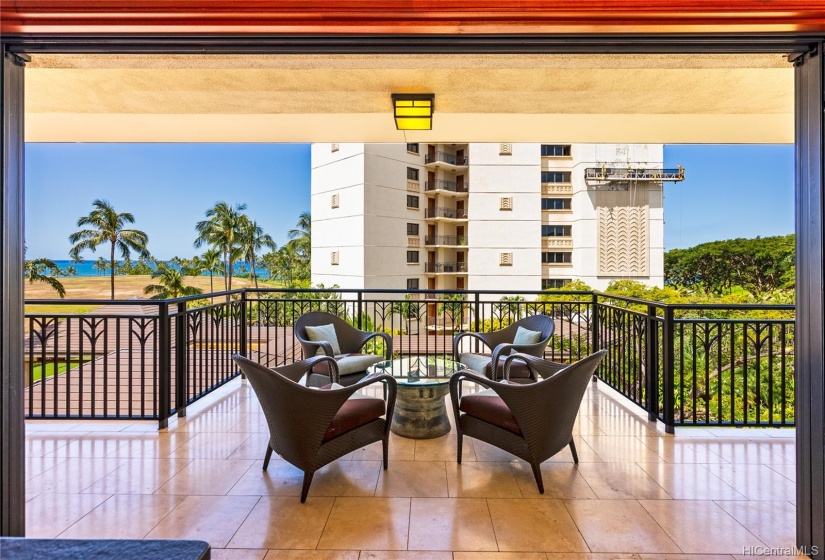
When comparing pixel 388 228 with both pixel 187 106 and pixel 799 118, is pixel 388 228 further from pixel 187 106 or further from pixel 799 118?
pixel 799 118

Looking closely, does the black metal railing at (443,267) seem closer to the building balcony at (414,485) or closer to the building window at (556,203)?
the building window at (556,203)

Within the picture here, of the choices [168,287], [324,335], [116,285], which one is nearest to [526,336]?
[324,335]

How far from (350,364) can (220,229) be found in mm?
23836

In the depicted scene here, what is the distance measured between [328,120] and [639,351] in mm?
3432

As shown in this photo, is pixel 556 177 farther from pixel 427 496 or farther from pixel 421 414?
pixel 427 496

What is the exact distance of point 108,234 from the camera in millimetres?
23094

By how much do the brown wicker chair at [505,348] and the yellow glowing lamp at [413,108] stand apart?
6.34 feet

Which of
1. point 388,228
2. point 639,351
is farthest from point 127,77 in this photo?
point 388,228

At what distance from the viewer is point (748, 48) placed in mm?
1659

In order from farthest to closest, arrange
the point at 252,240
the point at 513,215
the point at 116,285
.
Answer: the point at 252,240 < the point at 116,285 < the point at 513,215

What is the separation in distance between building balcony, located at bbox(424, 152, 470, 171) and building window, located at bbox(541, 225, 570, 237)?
5859 millimetres

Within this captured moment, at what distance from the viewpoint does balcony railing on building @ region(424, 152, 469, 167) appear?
2262cm

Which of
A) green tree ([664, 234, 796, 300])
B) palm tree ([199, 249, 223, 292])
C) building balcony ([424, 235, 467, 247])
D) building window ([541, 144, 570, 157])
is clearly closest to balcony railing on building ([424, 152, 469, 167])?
building balcony ([424, 235, 467, 247])

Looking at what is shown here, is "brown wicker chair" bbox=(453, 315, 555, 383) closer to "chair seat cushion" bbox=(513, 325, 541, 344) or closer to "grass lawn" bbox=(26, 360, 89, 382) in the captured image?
"chair seat cushion" bbox=(513, 325, 541, 344)
